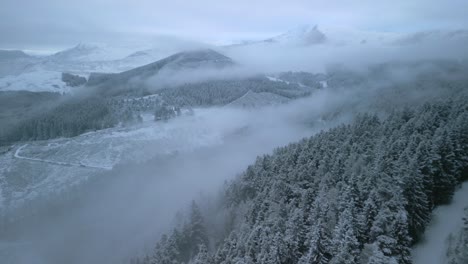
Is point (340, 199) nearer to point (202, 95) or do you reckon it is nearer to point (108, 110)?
point (108, 110)

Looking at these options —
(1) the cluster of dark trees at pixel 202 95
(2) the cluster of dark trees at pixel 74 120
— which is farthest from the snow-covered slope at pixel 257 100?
(2) the cluster of dark trees at pixel 74 120

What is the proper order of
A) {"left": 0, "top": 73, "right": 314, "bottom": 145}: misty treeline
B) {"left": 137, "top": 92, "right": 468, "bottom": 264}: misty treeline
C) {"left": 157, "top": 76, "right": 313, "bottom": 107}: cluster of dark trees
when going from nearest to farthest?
{"left": 137, "top": 92, "right": 468, "bottom": 264}: misty treeline, {"left": 0, "top": 73, "right": 314, "bottom": 145}: misty treeline, {"left": 157, "top": 76, "right": 313, "bottom": 107}: cluster of dark trees

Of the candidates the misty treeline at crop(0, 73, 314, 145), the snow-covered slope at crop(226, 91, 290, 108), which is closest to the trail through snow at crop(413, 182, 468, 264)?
the misty treeline at crop(0, 73, 314, 145)

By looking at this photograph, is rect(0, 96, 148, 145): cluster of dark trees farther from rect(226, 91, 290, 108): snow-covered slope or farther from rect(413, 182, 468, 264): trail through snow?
rect(413, 182, 468, 264): trail through snow

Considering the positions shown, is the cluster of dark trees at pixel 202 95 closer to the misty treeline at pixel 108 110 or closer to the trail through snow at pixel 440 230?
the misty treeline at pixel 108 110

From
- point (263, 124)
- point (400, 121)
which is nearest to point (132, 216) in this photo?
point (400, 121)

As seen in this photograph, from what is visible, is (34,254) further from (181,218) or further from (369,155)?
(369,155)
